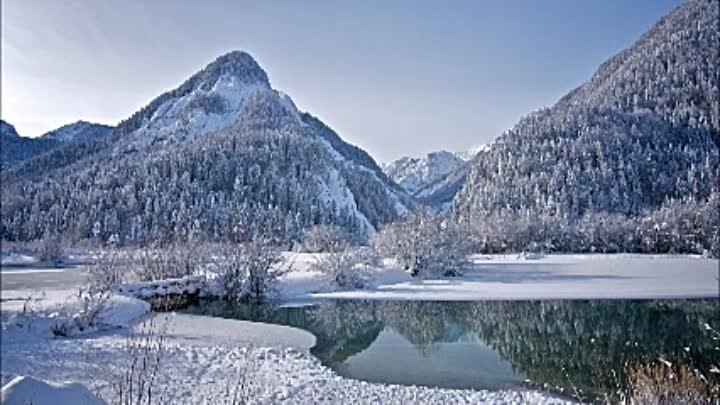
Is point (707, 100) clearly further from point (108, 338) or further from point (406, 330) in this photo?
point (108, 338)

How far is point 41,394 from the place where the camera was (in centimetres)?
363

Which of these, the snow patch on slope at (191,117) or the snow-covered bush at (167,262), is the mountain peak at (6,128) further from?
the snow patch on slope at (191,117)

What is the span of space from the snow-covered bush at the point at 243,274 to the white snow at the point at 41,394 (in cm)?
2645

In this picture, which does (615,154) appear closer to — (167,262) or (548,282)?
(548,282)

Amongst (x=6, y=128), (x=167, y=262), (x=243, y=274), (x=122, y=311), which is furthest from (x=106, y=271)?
(x=6, y=128)

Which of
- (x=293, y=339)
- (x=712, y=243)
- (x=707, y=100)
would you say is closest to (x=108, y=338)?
(x=293, y=339)

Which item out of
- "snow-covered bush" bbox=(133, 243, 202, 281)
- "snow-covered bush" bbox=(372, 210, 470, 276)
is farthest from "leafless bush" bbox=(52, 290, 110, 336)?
"snow-covered bush" bbox=(372, 210, 470, 276)

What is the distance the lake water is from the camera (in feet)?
46.3

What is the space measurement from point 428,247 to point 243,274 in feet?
54.6

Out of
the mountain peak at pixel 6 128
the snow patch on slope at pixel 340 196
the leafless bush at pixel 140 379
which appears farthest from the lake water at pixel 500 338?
the snow patch on slope at pixel 340 196

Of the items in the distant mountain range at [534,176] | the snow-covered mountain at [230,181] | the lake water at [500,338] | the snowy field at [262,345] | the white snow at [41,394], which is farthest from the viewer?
the snow-covered mountain at [230,181]

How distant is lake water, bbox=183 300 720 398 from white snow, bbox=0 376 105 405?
860 centimetres

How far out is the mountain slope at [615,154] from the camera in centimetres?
8812

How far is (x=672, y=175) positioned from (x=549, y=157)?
21.8 m
